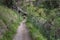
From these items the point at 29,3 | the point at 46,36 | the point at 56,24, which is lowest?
the point at 29,3

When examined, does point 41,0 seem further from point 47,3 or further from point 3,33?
point 3,33

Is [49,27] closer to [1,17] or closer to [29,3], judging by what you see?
[1,17]

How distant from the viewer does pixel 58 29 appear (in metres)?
14.7

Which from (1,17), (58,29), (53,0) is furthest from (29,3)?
(58,29)

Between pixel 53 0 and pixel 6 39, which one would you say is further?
pixel 53 0

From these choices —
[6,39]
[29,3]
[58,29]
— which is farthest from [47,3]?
[6,39]

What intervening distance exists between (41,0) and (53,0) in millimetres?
5840

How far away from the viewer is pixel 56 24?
15.4 m

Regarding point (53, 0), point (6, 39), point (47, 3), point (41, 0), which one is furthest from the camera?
point (41, 0)

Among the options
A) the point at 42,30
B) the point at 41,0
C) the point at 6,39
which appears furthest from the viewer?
the point at 41,0

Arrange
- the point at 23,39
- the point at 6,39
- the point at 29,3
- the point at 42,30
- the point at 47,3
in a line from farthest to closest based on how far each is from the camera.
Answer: the point at 29,3 → the point at 47,3 → the point at 42,30 → the point at 23,39 → the point at 6,39

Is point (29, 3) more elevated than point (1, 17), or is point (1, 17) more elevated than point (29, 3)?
point (1, 17)

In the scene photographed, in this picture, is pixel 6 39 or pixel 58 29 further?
pixel 58 29

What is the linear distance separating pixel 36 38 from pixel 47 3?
14.8 meters
